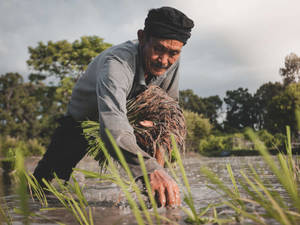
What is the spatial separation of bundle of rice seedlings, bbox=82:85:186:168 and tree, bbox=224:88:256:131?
41777mm

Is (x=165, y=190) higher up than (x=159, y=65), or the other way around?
(x=159, y=65)

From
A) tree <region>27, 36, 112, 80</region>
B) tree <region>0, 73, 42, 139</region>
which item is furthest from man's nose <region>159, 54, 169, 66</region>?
tree <region>0, 73, 42, 139</region>

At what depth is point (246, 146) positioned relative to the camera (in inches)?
835

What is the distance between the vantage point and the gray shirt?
4.72 ft

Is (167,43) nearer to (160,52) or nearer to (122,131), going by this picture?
(160,52)

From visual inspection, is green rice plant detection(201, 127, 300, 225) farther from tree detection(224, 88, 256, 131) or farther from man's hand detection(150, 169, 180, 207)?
tree detection(224, 88, 256, 131)

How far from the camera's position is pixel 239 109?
51.9 metres

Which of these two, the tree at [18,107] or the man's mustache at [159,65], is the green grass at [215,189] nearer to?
the man's mustache at [159,65]

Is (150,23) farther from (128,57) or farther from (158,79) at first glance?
(158,79)

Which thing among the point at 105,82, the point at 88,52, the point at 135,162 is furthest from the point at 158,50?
the point at 88,52

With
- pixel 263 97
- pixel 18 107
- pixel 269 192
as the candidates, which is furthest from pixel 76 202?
pixel 263 97

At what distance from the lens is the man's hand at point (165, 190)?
1.31 m

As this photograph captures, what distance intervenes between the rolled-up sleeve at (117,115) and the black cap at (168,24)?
1.20ft

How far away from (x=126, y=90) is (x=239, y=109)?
5290 centimetres
